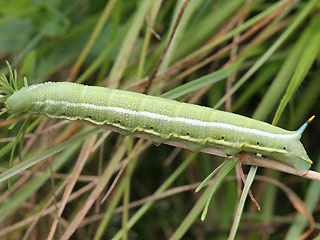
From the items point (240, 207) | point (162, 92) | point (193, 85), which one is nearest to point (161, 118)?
point (193, 85)

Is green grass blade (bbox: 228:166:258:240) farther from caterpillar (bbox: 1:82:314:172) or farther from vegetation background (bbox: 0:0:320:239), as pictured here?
vegetation background (bbox: 0:0:320:239)

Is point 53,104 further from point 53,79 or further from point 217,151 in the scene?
point 53,79

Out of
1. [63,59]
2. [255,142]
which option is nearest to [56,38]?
[63,59]

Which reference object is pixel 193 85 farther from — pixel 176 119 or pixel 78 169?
pixel 78 169

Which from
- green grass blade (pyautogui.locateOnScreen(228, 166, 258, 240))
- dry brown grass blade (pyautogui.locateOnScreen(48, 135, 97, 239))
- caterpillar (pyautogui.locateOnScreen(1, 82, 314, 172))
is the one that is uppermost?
caterpillar (pyautogui.locateOnScreen(1, 82, 314, 172))

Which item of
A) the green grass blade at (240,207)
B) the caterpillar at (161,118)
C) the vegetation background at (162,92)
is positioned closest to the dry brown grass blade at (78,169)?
the vegetation background at (162,92)

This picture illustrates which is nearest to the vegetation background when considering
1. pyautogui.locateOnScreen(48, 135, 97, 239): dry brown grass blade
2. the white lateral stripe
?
pyautogui.locateOnScreen(48, 135, 97, 239): dry brown grass blade
